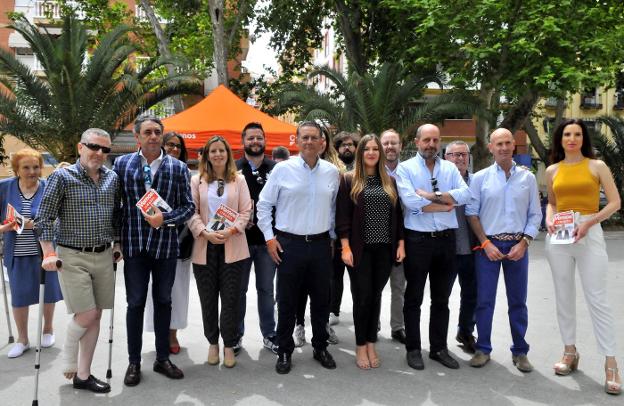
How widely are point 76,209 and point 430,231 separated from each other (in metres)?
2.81

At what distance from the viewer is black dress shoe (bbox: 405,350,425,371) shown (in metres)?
4.69

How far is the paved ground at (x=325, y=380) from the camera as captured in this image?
405 centimetres

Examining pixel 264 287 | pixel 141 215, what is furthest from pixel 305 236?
pixel 141 215

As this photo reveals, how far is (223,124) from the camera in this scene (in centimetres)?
989

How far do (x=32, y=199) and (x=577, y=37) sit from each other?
14011 millimetres

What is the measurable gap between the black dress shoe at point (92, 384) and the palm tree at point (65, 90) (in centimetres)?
973

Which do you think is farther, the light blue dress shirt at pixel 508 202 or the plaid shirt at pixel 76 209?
the light blue dress shirt at pixel 508 202

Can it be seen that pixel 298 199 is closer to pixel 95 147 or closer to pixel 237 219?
pixel 237 219

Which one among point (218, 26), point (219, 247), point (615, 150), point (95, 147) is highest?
point (218, 26)

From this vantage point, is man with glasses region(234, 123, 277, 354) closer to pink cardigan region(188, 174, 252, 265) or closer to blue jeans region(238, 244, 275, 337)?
blue jeans region(238, 244, 275, 337)

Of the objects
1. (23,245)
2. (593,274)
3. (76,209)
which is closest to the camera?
(76,209)

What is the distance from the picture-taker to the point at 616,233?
1585 centimetres

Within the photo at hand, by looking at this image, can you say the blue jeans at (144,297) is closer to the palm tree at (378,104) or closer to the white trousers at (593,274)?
the white trousers at (593,274)

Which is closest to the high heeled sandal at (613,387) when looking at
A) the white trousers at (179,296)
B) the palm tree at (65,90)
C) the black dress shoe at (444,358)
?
the black dress shoe at (444,358)
